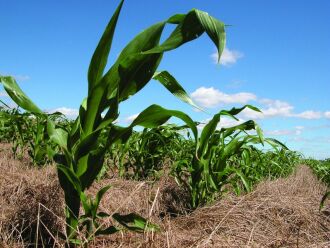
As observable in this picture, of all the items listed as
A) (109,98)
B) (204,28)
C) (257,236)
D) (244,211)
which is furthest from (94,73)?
(244,211)

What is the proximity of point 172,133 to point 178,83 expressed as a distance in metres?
1.99

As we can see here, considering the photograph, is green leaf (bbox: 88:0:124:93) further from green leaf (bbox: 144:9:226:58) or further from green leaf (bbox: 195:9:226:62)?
green leaf (bbox: 195:9:226:62)

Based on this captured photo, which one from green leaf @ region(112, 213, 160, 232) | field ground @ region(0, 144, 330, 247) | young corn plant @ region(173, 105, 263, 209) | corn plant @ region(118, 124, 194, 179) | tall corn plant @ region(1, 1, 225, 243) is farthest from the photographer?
corn plant @ region(118, 124, 194, 179)

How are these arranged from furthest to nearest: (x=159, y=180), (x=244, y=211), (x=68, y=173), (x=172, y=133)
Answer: (x=172, y=133) → (x=159, y=180) → (x=244, y=211) → (x=68, y=173)

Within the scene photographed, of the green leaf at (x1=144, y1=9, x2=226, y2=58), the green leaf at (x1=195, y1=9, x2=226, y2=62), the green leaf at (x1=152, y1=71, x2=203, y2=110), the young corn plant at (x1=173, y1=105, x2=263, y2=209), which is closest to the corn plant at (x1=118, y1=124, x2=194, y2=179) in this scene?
the young corn plant at (x1=173, y1=105, x2=263, y2=209)

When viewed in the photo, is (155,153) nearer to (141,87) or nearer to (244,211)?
(244,211)

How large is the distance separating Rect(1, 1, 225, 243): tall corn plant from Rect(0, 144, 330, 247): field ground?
16 cm

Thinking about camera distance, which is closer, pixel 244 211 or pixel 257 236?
pixel 257 236

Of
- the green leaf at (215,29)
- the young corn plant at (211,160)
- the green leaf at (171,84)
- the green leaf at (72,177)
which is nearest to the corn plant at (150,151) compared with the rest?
the young corn plant at (211,160)

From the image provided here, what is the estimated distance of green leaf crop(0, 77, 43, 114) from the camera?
173cm

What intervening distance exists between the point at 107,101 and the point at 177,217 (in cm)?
115

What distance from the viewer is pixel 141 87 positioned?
1.67 meters

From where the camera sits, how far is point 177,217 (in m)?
2.52

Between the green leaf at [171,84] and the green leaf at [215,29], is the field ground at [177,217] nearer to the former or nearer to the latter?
the green leaf at [171,84]
